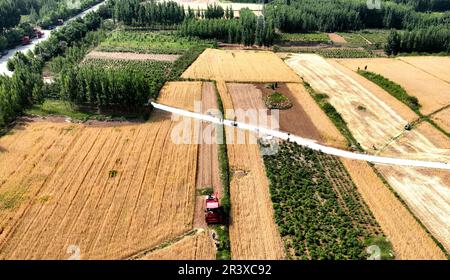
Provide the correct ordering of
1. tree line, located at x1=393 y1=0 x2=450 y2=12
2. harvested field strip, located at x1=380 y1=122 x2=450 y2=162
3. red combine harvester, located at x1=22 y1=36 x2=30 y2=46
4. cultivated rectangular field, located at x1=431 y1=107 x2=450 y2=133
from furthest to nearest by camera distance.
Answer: tree line, located at x1=393 y1=0 x2=450 y2=12, red combine harvester, located at x1=22 y1=36 x2=30 y2=46, cultivated rectangular field, located at x1=431 y1=107 x2=450 y2=133, harvested field strip, located at x1=380 y1=122 x2=450 y2=162

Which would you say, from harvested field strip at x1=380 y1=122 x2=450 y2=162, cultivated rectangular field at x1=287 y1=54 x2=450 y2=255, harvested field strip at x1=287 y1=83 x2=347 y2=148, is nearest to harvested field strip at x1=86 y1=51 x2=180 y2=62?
cultivated rectangular field at x1=287 y1=54 x2=450 y2=255

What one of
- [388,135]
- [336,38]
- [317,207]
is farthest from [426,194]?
[336,38]

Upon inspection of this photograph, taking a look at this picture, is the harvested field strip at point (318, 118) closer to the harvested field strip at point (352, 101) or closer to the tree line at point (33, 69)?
the harvested field strip at point (352, 101)

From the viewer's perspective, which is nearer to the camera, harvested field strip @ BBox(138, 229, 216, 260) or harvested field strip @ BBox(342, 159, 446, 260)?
harvested field strip @ BBox(138, 229, 216, 260)

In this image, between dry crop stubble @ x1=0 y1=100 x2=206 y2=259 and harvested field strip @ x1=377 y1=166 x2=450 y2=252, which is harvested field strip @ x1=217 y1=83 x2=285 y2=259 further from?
harvested field strip @ x1=377 y1=166 x2=450 y2=252

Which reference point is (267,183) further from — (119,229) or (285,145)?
(119,229)

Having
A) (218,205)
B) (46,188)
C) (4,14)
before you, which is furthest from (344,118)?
(4,14)
